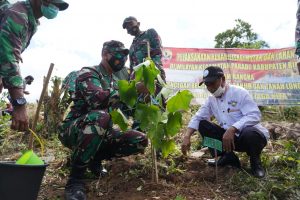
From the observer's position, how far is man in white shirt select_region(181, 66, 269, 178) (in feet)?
10.7

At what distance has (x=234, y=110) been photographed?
11.6 feet

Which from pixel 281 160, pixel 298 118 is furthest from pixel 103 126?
pixel 298 118

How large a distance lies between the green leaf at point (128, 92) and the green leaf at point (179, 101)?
0.90 feet

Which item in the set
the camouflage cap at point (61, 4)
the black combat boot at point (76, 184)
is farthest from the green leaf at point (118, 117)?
the camouflage cap at point (61, 4)

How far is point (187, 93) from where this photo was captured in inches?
110

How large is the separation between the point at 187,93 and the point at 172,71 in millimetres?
4845

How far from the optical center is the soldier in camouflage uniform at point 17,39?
245 centimetres

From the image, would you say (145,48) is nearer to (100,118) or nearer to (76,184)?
(100,118)

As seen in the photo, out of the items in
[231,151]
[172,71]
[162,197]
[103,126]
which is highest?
[172,71]

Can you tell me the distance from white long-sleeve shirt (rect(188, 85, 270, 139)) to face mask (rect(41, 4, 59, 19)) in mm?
1700

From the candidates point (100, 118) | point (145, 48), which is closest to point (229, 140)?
point (100, 118)

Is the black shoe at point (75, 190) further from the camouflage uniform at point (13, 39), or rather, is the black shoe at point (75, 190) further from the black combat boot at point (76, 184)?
the camouflage uniform at point (13, 39)

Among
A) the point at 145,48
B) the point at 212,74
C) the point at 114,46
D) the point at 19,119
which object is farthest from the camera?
the point at 145,48

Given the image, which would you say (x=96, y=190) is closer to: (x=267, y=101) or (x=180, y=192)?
(x=180, y=192)
